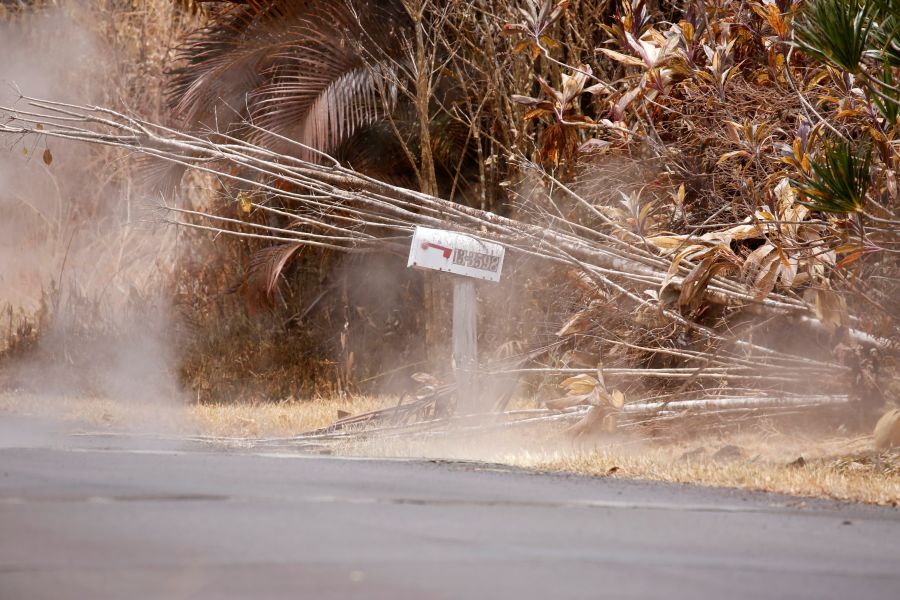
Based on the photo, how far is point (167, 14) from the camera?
18.0 metres

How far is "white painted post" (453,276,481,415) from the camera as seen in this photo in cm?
887

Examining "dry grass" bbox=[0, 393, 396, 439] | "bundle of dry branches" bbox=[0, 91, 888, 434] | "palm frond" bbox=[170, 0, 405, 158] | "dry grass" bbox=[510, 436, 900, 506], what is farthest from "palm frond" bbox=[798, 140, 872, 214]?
"palm frond" bbox=[170, 0, 405, 158]

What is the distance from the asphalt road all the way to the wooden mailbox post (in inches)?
79.4

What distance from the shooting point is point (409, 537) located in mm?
4598

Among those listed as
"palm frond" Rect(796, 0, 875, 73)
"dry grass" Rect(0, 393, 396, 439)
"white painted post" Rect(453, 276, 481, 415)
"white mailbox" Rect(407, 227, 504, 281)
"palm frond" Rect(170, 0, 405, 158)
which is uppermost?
"palm frond" Rect(170, 0, 405, 158)

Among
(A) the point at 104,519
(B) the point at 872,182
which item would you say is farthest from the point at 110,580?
(B) the point at 872,182

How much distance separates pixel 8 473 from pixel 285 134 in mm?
6246

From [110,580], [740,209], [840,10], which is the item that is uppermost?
[840,10]

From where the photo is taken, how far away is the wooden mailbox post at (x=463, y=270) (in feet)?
27.4

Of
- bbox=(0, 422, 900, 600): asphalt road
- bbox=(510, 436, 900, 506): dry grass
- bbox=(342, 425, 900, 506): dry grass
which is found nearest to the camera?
bbox=(0, 422, 900, 600): asphalt road

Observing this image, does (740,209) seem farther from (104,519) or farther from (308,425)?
(104,519)

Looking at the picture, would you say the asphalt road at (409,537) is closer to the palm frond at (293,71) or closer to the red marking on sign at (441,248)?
the red marking on sign at (441,248)

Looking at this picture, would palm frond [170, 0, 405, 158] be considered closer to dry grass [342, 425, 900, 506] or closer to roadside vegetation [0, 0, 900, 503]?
roadside vegetation [0, 0, 900, 503]

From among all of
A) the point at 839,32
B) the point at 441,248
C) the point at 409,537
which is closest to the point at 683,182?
the point at 441,248
